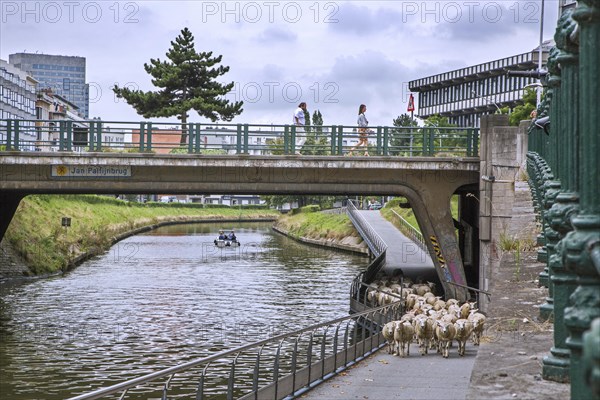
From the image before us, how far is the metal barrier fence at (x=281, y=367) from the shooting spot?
14.5 meters

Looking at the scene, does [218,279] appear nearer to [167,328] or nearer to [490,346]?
[167,328]

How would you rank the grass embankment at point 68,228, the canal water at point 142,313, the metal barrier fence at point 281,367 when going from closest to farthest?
the metal barrier fence at point 281,367, the canal water at point 142,313, the grass embankment at point 68,228

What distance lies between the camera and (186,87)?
6462cm

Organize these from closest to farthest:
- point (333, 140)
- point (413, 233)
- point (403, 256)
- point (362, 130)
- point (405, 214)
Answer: point (333, 140)
point (362, 130)
point (403, 256)
point (413, 233)
point (405, 214)

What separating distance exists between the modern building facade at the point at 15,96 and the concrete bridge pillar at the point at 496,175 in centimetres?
6702

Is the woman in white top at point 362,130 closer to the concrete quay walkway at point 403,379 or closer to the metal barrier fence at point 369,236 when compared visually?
the metal barrier fence at point 369,236

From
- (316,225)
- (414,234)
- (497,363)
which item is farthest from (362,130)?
(316,225)

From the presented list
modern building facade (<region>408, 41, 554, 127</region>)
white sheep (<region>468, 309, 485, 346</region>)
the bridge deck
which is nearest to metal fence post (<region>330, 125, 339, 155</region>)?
the bridge deck

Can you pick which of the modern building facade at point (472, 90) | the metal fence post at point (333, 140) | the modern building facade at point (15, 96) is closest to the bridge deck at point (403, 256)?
the metal fence post at point (333, 140)

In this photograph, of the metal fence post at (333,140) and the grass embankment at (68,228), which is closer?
the metal fence post at (333,140)

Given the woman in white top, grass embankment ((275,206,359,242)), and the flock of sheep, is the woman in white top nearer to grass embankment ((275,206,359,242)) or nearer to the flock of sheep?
the flock of sheep

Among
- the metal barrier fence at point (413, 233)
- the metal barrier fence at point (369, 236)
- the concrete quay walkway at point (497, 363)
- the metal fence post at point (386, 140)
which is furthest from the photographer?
the metal barrier fence at point (369, 236)

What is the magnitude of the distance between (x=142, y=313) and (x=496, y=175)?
1390cm

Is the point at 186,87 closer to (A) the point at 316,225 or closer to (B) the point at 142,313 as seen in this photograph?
(B) the point at 142,313
